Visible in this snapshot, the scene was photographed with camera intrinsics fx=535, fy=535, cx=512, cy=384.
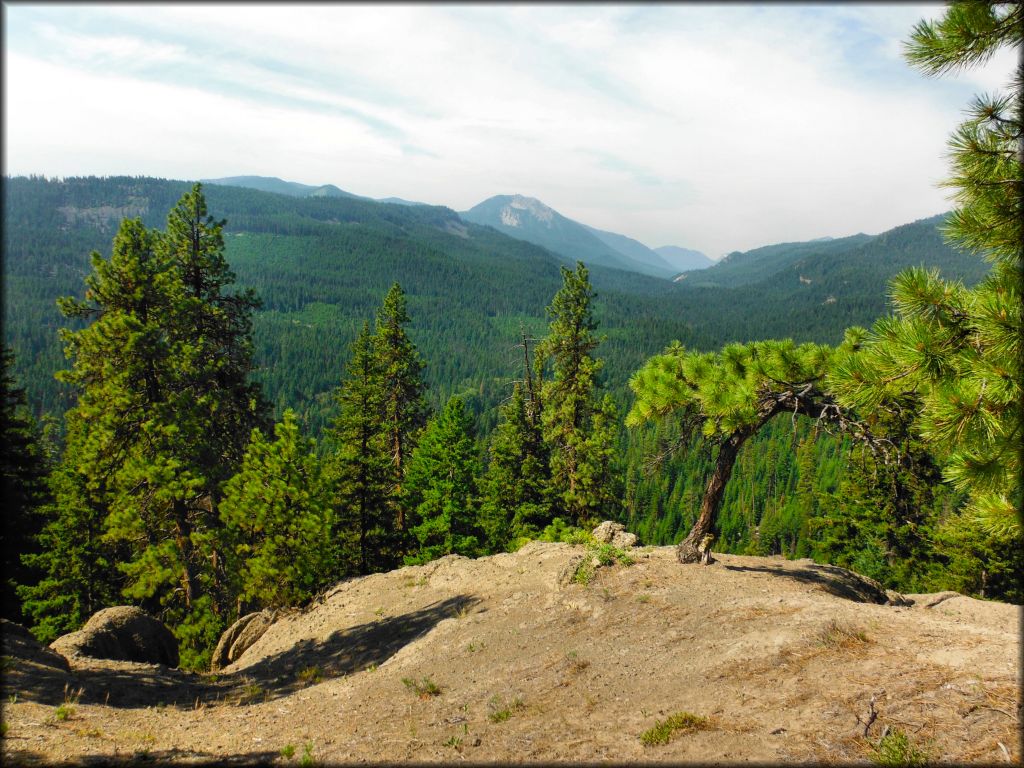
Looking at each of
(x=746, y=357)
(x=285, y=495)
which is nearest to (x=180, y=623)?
(x=285, y=495)

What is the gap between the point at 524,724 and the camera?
331 inches

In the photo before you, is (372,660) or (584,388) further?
(584,388)

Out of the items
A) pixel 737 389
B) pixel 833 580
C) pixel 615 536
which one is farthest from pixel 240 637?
pixel 833 580

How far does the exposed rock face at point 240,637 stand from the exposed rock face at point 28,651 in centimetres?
504

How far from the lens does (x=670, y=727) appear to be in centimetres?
724

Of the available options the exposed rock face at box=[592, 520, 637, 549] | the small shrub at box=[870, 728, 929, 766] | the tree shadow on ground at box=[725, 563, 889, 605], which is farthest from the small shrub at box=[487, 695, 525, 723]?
the tree shadow on ground at box=[725, 563, 889, 605]

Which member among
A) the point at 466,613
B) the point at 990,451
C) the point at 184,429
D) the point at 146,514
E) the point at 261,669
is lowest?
the point at 261,669

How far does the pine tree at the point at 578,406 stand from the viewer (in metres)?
25.4

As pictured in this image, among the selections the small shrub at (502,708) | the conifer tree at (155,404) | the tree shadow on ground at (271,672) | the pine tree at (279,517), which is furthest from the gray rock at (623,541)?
the conifer tree at (155,404)

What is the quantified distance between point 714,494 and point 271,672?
40.6ft

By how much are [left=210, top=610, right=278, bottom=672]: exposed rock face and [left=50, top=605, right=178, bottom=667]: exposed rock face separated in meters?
1.35

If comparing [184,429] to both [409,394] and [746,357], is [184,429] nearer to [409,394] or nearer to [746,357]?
[409,394]

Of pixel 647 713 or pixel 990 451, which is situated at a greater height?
pixel 990 451

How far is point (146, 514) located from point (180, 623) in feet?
16.9
